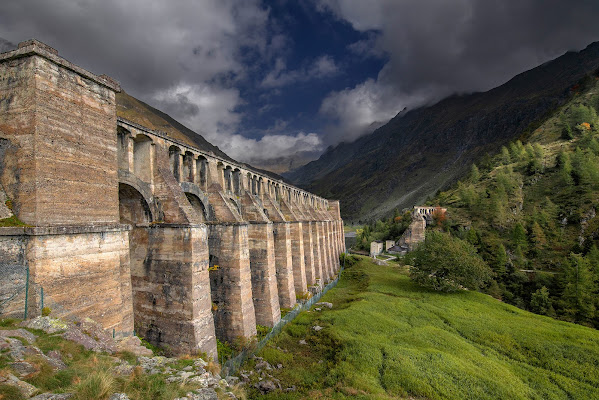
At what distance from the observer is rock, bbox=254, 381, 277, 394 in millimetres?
15023

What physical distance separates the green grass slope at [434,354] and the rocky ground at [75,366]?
25.7 ft

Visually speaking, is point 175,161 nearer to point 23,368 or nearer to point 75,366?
point 75,366

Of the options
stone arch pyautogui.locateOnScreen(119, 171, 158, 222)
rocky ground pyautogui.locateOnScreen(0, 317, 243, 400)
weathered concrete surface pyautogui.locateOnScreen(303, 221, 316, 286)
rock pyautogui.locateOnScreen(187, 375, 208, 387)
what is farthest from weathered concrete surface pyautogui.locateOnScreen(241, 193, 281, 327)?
rock pyautogui.locateOnScreen(187, 375, 208, 387)

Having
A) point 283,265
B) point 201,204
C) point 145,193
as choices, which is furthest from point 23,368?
point 283,265

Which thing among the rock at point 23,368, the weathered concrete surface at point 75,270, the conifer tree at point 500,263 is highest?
the weathered concrete surface at point 75,270

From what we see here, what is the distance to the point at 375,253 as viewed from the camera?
221ft

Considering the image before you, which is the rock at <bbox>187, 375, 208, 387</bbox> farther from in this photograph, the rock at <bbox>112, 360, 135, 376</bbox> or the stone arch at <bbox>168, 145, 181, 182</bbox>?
the stone arch at <bbox>168, 145, 181, 182</bbox>

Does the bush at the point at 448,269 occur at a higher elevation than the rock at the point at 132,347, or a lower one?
lower

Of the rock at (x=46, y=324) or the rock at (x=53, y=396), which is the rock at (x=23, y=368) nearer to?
the rock at (x=53, y=396)

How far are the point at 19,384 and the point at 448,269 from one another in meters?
34.6

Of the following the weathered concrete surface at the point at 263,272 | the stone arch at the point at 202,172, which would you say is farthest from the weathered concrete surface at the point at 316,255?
the stone arch at the point at 202,172

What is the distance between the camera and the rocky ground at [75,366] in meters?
5.25

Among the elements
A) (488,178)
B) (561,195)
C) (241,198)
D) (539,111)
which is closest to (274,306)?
(241,198)

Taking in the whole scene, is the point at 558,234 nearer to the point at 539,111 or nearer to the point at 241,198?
the point at 241,198
